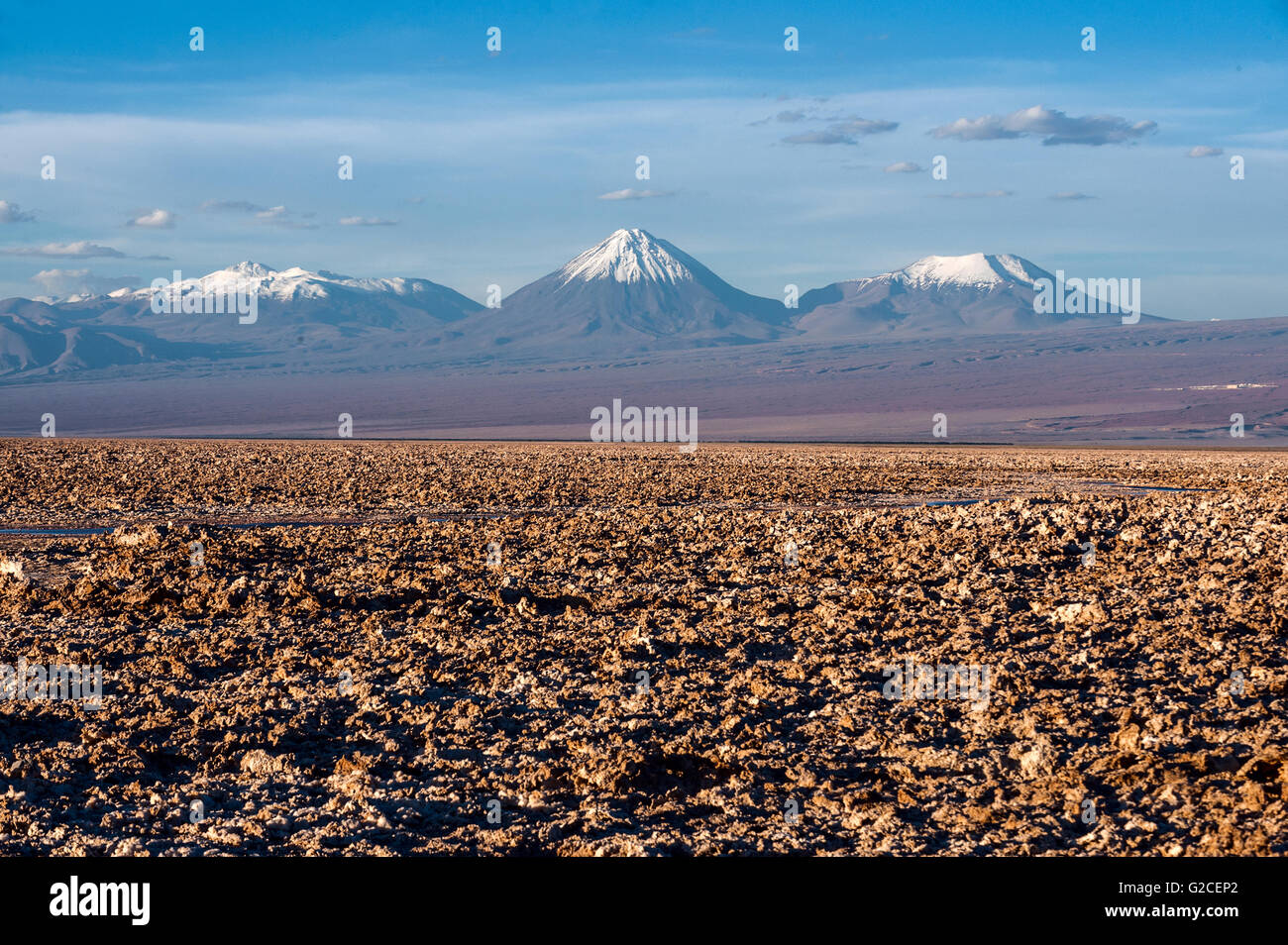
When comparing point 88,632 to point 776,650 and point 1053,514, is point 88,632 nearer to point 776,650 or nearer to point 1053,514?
point 776,650

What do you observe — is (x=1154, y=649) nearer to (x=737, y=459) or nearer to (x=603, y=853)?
(x=603, y=853)

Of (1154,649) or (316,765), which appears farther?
(1154,649)

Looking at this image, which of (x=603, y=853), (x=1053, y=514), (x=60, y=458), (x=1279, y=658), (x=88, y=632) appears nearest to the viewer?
(x=603, y=853)
